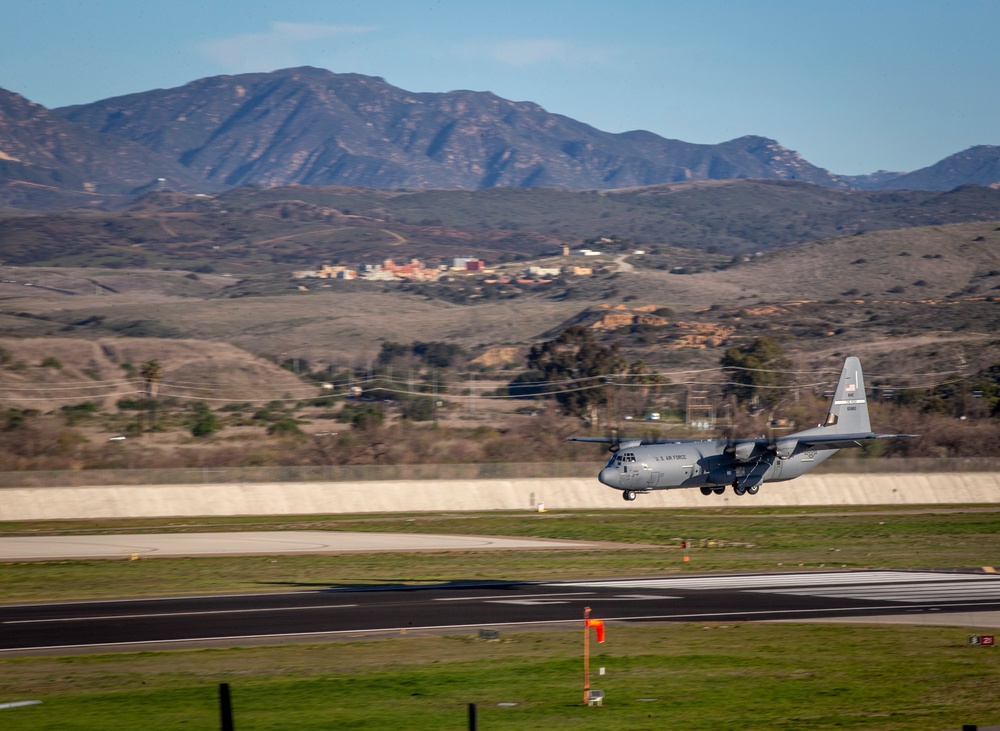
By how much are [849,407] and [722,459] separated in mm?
9933

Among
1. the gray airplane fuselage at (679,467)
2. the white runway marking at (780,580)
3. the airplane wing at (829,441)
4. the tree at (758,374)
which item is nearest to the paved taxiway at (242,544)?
the gray airplane fuselage at (679,467)

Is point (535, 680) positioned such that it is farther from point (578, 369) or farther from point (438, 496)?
point (578, 369)

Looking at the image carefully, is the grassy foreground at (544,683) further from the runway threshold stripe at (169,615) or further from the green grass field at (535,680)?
the runway threshold stripe at (169,615)

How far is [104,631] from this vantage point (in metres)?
29.4

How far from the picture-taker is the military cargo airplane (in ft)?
181

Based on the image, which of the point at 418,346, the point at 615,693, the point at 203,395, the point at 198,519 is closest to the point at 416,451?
the point at 198,519

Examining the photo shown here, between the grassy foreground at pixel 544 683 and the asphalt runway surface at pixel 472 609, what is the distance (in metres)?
2.18

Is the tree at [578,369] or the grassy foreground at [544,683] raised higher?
the tree at [578,369]

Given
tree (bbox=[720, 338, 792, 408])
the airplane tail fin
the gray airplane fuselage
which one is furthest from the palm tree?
the airplane tail fin

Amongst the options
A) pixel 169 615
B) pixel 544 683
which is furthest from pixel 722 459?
pixel 544 683

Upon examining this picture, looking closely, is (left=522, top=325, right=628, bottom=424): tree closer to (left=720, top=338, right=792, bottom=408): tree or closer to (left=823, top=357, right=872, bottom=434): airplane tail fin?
(left=720, top=338, right=792, bottom=408): tree

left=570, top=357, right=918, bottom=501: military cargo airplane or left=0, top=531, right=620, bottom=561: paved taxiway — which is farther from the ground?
left=570, top=357, right=918, bottom=501: military cargo airplane

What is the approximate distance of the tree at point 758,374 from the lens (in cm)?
11375

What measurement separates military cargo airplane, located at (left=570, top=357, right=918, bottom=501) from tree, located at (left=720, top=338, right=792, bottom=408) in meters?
51.0
